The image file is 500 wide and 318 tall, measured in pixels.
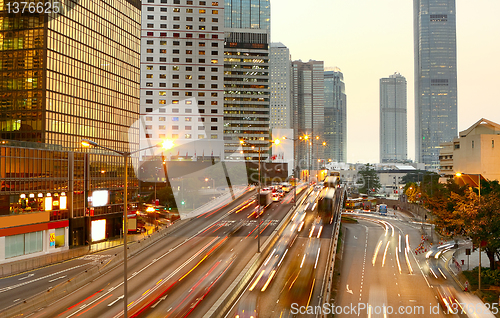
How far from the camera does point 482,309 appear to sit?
31.3m

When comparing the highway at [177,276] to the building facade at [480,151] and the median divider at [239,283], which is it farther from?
the building facade at [480,151]

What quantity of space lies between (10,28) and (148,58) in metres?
56.0

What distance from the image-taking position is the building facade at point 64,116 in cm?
4775

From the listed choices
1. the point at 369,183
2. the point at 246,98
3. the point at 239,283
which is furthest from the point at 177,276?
the point at 369,183

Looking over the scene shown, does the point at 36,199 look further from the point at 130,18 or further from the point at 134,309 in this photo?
the point at 130,18

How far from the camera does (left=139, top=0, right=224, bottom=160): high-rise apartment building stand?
124 m

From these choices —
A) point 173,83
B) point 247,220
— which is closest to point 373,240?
point 247,220

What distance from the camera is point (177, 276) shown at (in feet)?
112

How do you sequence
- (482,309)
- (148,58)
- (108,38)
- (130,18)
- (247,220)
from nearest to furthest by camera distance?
(482,309), (247,220), (108,38), (130,18), (148,58)

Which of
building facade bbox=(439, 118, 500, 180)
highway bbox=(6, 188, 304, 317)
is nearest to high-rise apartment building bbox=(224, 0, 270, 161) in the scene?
building facade bbox=(439, 118, 500, 180)

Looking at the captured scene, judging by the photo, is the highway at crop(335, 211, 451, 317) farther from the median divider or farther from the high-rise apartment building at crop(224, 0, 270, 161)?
the high-rise apartment building at crop(224, 0, 270, 161)

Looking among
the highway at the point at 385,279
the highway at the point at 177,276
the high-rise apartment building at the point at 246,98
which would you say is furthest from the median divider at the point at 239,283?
the high-rise apartment building at the point at 246,98

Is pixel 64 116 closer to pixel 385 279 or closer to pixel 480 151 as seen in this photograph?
pixel 385 279

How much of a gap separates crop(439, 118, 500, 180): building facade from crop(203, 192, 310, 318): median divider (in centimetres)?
5757
